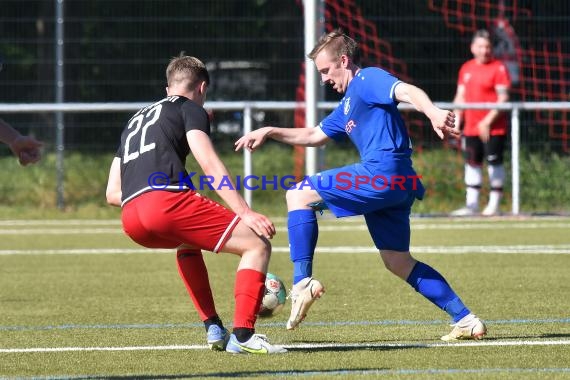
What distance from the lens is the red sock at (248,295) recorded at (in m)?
6.25

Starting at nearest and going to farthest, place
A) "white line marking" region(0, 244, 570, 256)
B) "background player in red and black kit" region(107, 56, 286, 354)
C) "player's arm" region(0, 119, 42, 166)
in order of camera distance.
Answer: "player's arm" region(0, 119, 42, 166), "background player in red and black kit" region(107, 56, 286, 354), "white line marking" region(0, 244, 570, 256)

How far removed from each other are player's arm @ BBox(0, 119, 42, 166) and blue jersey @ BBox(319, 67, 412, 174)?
1.87 meters

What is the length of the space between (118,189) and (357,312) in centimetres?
193

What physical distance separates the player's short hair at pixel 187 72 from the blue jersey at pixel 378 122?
0.89 meters

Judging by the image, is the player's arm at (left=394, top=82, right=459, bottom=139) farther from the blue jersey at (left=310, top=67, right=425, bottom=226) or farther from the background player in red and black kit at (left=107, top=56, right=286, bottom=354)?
the background player in red and black kit at (left=107, top=56, right=286, bottom=354)

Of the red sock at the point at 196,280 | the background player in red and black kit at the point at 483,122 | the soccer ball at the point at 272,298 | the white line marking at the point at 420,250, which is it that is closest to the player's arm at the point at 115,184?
the red sock at the point at 196,280

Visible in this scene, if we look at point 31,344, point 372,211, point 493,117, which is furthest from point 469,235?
point 31,344

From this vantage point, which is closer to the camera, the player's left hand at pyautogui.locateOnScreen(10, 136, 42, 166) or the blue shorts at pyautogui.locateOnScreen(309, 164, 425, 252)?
the player's left hand at pyautogui.locateOnScreen(10, 136, 42, 166)

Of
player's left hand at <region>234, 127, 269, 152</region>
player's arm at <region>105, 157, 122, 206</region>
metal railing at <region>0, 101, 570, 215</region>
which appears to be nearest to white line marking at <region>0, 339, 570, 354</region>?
player's arm at <region>105, 157, 122, 206</region>

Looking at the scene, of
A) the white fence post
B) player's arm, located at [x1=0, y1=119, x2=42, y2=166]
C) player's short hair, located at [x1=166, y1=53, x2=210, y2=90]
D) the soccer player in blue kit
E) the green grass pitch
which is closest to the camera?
player's arm, located at [x1=0, y1=119, x2=42, y2=166]

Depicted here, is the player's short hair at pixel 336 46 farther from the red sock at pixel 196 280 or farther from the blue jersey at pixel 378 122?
the red sock at pixel 196 280

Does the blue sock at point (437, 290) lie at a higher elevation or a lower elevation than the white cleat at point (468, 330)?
higher

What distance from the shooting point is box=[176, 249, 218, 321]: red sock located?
663 cm

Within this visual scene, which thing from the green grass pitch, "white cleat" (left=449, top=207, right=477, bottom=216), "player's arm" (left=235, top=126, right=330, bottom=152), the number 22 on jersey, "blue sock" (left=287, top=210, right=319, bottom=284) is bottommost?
"white cleat" (left=449, top=207, right=477, bottom=216)
